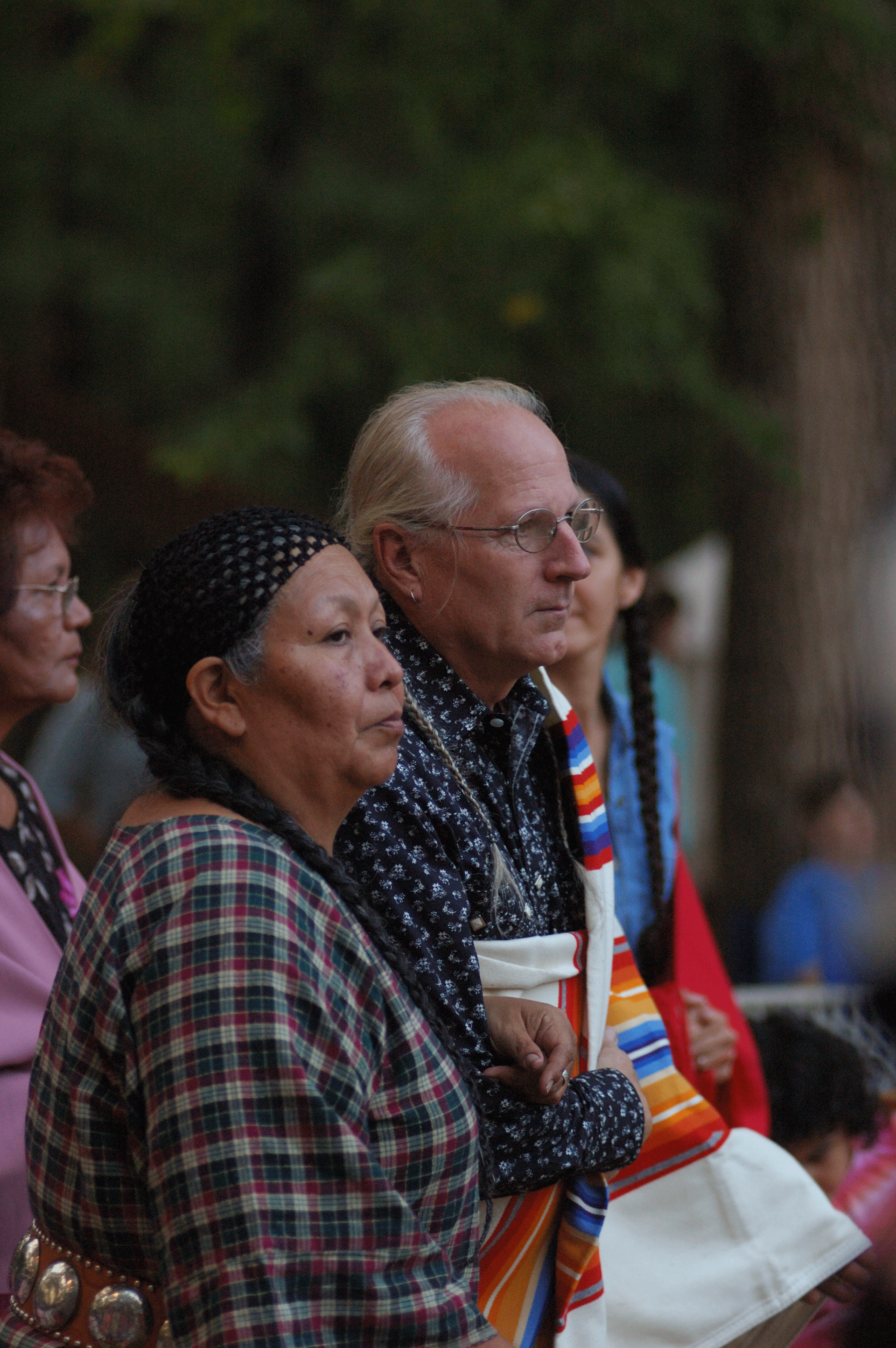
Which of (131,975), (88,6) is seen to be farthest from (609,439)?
(131,975)

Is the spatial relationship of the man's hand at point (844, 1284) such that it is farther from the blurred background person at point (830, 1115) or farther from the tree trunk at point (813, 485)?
the tree trunk at point (813, 485)

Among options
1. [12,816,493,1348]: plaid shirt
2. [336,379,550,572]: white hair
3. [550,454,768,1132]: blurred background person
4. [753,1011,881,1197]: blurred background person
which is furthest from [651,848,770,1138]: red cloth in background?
[12,816,493,1348]: plaid shirt

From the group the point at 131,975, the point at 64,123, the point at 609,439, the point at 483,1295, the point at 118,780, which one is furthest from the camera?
the point at 64,123

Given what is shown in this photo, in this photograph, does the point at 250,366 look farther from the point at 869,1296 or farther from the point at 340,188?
the point at 869,1296

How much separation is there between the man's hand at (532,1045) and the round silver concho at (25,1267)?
0.64 m

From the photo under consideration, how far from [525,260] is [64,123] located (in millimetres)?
5175

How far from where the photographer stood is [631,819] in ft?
10.2

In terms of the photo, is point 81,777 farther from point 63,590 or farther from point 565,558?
point 565,558

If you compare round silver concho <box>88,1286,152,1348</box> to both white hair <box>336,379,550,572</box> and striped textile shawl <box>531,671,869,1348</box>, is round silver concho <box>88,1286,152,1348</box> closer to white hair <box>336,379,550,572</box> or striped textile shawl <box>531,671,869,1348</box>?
striped textile shawl <box>531,671,869,1348</box>

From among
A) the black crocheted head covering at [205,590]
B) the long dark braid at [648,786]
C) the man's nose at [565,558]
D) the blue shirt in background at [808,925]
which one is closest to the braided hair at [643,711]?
the long dark braid at [648,786]

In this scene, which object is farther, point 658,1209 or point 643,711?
point 643,711

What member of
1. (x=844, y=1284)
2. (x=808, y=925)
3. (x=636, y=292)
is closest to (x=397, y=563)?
(x=844, y=1284)

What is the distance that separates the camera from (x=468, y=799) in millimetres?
2186

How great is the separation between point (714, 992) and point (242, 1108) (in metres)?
1.75
